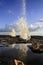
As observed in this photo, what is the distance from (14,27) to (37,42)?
1123 mm

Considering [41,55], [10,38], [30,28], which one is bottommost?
[41,55]

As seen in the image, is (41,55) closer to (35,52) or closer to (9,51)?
(35,52)

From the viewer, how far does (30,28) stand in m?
3.89

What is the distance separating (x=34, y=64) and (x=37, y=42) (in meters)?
0.96

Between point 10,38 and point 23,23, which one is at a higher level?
point 23,23

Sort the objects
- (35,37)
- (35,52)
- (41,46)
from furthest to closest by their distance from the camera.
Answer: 1. (35,52)
2. (41,46)
3. (35,37)

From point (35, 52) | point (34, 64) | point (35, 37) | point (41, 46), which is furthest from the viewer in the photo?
point (35, 52)

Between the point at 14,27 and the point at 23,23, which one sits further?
the point at 23,23

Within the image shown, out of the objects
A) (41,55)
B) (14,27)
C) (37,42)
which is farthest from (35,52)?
(14,27)

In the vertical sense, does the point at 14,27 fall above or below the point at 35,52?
above

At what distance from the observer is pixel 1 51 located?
5.05 m

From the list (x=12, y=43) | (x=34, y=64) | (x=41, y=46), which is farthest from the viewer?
(x=41, y=46)

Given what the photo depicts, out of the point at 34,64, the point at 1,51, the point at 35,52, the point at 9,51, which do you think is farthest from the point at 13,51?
the point at 34,64

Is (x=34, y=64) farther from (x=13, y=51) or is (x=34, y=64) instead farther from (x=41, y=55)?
(x=13, y=51)
